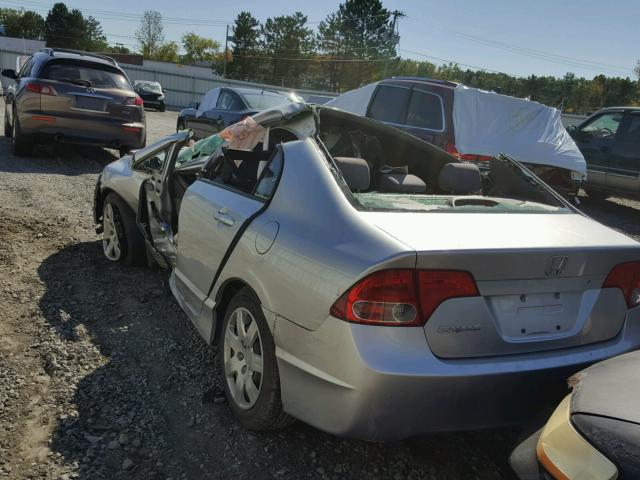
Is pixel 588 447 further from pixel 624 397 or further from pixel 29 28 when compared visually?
pixel 29 28

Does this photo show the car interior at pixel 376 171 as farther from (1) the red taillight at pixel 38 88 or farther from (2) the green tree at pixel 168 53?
(2) the green tree at pixel 168 53

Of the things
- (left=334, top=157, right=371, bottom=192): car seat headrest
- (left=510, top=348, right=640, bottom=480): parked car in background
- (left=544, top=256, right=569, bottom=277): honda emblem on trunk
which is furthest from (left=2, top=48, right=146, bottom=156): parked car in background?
(left=510, top=348, right=640, bottom=480): parked car in background

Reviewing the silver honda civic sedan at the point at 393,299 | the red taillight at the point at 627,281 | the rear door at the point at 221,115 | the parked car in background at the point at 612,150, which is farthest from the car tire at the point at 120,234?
the parked car in background at the point at 612,150

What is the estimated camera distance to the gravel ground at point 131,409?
247cm

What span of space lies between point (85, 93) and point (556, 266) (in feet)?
29.0

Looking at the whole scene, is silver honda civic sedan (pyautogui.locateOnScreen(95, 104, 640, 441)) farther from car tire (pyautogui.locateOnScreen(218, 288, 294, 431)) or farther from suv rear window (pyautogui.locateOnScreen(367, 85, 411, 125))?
suv rear window (pyautogui.locateOnScreen(367, 85, 411, 125))

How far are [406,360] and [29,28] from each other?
9726 cm

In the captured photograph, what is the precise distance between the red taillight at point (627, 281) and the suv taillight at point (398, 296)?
860 millimetres

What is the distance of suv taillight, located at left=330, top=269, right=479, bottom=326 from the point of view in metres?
2.01

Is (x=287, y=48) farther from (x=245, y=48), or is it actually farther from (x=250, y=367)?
(x=250, y=367)

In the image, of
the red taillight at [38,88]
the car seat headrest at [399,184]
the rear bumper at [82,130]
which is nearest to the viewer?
the car seat headrest at [399,184]

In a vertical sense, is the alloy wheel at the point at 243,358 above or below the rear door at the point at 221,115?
below

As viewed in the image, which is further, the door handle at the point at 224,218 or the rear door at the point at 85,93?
the rear door at the point at 85,93

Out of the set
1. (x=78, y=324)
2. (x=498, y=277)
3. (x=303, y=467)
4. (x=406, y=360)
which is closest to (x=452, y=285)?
(x=498, y=277)
